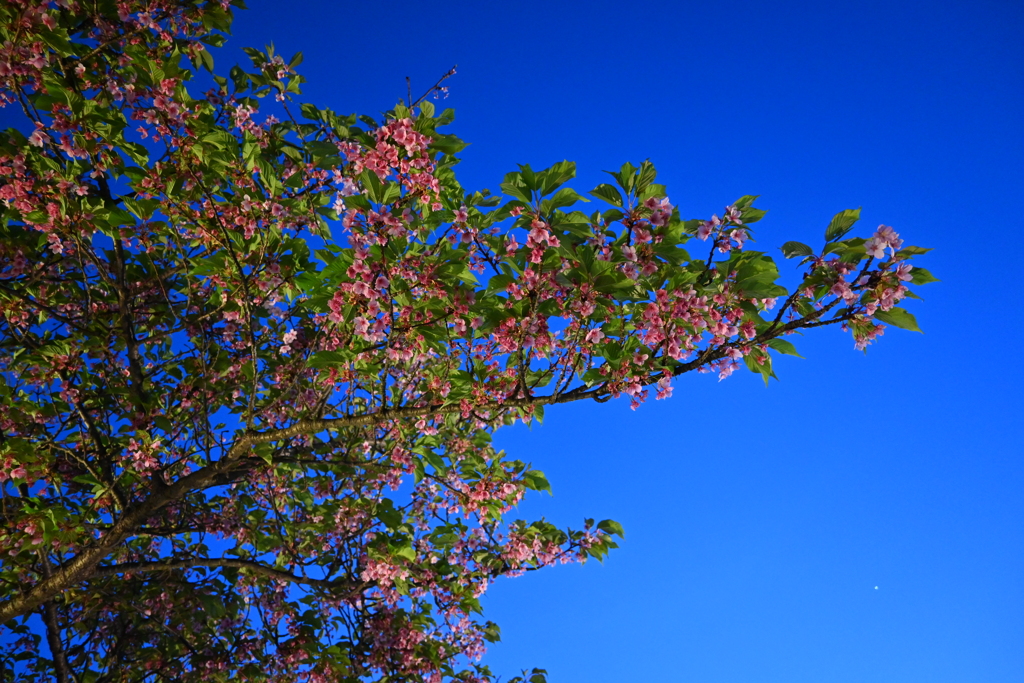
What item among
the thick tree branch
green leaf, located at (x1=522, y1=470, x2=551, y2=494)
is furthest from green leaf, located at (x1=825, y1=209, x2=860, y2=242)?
the thick tree branch

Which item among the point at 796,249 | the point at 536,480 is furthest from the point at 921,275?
the point at 536,480

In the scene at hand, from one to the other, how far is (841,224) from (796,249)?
8.9 inches

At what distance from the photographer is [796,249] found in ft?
9.70

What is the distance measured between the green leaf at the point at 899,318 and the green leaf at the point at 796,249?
0.42m

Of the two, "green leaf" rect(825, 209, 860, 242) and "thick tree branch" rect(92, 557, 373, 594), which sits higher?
"thick tree branch" rect(92, 557, 373, 594)

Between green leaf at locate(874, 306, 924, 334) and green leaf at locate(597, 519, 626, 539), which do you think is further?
green leaf at locate(597, 519, 626, 539)

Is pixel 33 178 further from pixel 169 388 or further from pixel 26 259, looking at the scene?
pixel 169 388

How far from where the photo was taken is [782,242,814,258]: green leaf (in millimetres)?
2943

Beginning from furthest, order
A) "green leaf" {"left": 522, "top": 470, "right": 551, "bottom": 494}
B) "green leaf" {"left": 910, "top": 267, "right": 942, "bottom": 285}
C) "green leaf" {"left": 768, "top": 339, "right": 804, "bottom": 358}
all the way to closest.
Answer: "green leaf" {"left": 522, "top": 470, "right": 551, "bottom": 494}, "green leaf" {"left": 768, "top": 339, "right": 804, "bottom": 358}, "green leaf" {"left": 910, "top": 267, "right": 942, "bottom": 285}

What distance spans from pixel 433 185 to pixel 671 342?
152 cm

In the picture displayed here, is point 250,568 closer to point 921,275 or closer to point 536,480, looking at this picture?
point 536,480

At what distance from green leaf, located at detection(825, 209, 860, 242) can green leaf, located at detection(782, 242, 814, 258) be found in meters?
0.11

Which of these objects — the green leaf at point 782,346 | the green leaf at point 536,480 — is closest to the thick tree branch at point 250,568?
the green leaf at point 536,480

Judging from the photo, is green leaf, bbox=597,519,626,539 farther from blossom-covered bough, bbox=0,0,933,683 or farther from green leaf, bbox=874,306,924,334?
green leaf, bbox=874,306,924,334
